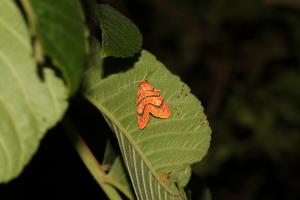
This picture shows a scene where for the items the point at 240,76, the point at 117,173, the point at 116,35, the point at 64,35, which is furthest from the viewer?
the point at 240,76

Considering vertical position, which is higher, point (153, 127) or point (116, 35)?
point (116, 35)

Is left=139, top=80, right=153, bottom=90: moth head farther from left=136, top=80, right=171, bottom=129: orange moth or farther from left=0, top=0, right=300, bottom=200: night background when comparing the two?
left=0, top=0, right=300, bottom=200: night background

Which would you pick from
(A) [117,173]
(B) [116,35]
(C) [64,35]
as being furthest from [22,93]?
(A) [117,173]

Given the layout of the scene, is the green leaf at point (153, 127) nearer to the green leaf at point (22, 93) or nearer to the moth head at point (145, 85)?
the moth head at point (145, 85)

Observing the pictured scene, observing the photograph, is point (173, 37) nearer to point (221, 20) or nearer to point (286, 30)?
point (221, 20)

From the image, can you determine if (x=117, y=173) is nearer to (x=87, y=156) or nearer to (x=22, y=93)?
(x=87, y=156)

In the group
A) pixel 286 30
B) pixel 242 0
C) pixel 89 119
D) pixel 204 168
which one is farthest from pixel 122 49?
pixel 286 30
